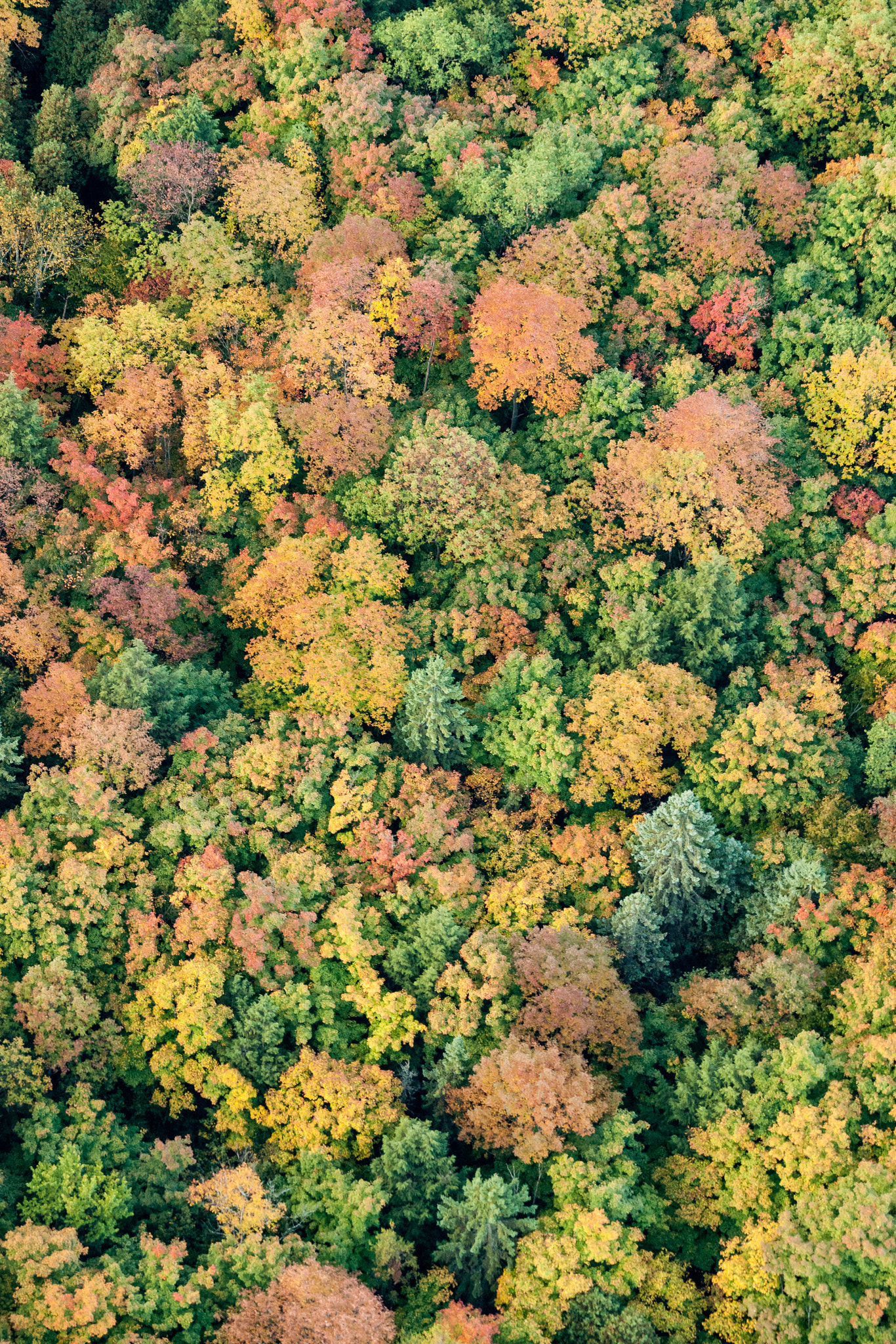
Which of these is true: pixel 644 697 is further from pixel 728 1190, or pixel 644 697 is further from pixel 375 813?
pixel 728 1190

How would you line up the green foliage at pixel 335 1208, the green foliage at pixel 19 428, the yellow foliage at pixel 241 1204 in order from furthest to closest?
the green foliage at pixel 19 428
the green foliage at pixel 335 1208
the yellow foliage at pixel 241 1204

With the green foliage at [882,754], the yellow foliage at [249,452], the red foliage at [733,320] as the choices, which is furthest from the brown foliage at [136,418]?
the green foliage at [882,754]

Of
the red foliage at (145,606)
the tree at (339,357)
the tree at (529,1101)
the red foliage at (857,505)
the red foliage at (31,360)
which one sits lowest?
the tree at (529,1101)

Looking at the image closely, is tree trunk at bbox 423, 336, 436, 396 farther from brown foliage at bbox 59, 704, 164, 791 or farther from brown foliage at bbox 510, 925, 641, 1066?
brown foliage at bbox 510, 925, 641, 1066

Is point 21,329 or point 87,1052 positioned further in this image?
point 21,329

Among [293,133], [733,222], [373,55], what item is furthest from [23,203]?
[733,222]

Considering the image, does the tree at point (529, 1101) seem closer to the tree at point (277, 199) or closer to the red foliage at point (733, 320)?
the red foliage at point (733, 320)

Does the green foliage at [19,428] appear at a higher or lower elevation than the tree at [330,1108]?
higher
